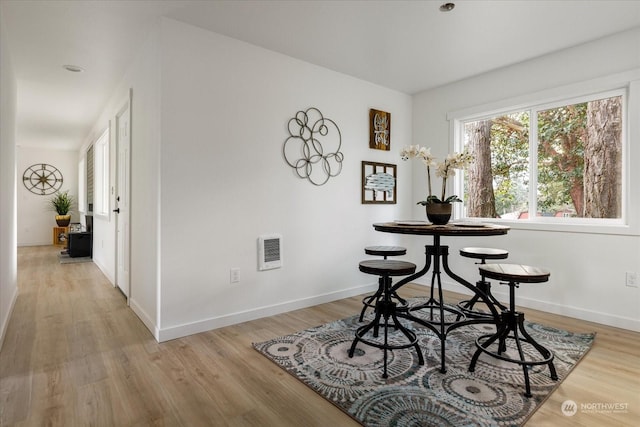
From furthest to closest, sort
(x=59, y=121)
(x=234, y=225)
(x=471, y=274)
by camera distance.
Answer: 1. (x=59, y=121)
2. (x=471, y=274)
3. (x=234, y=225)

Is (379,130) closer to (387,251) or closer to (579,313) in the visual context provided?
(387,251)

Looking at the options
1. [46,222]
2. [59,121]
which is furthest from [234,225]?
[46,222]

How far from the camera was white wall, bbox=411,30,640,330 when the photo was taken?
2832 mm

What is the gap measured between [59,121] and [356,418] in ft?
22.1

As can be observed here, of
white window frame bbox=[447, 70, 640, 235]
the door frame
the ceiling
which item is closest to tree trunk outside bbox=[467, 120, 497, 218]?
white window frame bbox=[447, 70, 640, 235]

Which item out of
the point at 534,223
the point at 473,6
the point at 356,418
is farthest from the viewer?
the point at 534,223

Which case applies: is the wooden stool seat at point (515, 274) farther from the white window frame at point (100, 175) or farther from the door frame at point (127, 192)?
the white window frame at point (100, 175)

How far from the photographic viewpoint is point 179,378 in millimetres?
1990

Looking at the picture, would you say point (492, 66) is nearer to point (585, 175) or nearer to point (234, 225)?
point (585, 175)

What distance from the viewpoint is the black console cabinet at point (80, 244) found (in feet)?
20.4

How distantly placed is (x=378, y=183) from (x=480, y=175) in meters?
1.14

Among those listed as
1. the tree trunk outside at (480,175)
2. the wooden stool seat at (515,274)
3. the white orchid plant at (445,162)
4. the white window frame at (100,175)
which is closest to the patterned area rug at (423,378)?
A: the wooden stool seat at (515,274)

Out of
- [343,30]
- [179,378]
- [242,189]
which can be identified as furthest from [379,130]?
[179,378]

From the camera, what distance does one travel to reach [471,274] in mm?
3857
